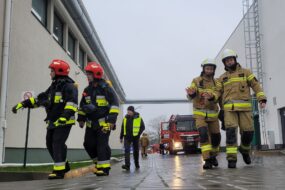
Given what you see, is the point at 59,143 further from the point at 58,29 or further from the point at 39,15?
the point at 58,29

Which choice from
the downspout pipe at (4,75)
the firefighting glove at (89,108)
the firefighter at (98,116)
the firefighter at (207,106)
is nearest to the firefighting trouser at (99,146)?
the firefighter at (98,116)

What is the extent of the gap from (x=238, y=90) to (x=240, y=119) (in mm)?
572

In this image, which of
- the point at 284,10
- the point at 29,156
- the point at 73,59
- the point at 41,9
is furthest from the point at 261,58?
the point at 29,156

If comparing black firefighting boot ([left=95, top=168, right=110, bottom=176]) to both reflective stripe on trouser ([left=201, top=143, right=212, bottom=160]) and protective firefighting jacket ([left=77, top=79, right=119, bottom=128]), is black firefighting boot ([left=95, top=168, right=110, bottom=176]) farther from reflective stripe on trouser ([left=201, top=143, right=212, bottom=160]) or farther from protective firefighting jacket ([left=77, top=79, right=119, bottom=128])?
reflective stripe on trouser ([left=201, top=143, right=212, bottom=160])

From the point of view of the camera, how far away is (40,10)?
15.3 meters

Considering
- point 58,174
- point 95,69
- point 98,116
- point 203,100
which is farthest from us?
point 203,100

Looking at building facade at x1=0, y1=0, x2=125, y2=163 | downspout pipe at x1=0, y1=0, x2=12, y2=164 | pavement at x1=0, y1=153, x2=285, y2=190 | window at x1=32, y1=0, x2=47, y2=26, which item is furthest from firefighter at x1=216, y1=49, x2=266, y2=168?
window at x1=32, y1=0, x2=47, y2=26

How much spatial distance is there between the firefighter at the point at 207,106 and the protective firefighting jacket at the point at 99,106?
1.67 m

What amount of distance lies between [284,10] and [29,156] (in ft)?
54.0

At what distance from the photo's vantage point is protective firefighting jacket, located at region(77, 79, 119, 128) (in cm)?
753

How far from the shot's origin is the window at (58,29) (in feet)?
58.9

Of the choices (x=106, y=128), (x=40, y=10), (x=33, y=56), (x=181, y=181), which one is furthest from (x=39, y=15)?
(x=181, y=181)

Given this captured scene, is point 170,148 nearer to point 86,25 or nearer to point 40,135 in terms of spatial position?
point 86,25

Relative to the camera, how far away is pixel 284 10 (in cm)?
2281
